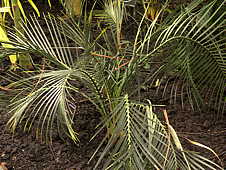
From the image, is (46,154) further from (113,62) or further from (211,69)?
(211,69)

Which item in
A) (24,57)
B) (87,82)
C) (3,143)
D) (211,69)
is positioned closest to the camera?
(87,82)

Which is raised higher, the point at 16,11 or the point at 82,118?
the point at 16,11

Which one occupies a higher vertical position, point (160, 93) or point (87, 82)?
point (87, 82)

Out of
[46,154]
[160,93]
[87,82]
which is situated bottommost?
[46,154]

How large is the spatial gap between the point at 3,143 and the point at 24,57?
48 centimetres

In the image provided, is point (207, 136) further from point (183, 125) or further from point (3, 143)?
point (3, 143)

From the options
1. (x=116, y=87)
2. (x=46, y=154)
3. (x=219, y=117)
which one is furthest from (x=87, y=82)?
(x=219, y=117)

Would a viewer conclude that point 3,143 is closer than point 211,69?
No

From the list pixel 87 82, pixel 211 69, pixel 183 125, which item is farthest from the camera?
pixel 183 125

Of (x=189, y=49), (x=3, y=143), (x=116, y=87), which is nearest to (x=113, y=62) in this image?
(x=116, y=87)

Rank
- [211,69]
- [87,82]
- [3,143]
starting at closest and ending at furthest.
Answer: [87,82] → [211,69] → [3,143]

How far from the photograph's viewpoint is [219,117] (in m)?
1.83

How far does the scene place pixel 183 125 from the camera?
1.77m

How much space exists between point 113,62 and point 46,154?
1.53ft
